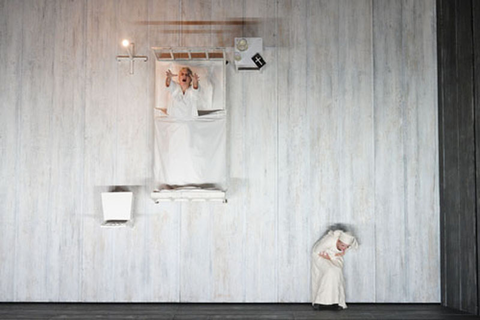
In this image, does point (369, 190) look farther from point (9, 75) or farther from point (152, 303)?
point (9, 75)

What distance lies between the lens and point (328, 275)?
12.8 ft

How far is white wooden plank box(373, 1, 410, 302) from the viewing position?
416 centimetres

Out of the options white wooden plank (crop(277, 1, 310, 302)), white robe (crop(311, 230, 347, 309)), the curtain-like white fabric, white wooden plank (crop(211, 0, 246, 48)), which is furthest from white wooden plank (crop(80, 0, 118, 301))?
white robe (crop(311, 230, 347, 309))

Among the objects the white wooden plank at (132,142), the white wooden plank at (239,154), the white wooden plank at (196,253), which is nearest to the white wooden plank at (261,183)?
the white wooden plank at (239,154)

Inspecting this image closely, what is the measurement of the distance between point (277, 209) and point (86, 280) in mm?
1894

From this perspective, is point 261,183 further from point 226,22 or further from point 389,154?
point 226,22

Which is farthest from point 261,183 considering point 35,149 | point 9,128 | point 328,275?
point 9,128

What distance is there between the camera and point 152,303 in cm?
415

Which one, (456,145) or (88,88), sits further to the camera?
(88,88)

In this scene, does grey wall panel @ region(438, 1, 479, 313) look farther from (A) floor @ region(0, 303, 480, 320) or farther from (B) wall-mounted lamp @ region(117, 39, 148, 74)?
(B) wall-mounted lamp @ region(117, 39, 148, 74)

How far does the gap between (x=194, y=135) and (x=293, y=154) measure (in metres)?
0.94

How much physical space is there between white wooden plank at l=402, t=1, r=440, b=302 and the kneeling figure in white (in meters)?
0.67

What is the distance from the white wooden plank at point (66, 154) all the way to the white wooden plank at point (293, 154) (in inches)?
74.0

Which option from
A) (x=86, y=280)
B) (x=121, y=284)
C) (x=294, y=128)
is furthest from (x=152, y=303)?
(x=294, y=128)
